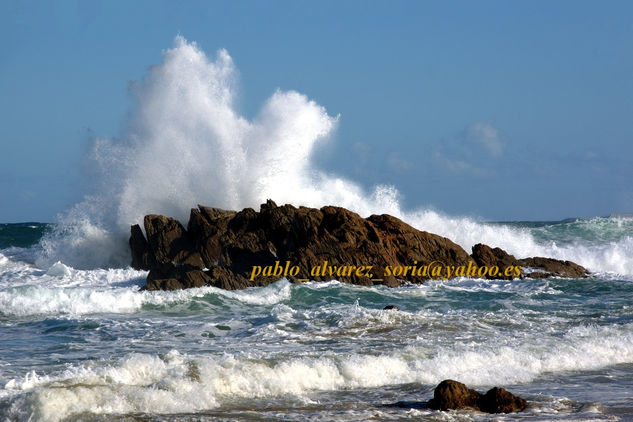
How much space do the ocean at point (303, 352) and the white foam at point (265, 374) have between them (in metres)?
0.02

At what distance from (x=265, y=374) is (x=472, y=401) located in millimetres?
2120

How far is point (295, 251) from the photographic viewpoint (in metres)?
16.9

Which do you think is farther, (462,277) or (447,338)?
(462,277)

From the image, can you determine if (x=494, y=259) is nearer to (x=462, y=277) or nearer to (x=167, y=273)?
(x=462, y=277)

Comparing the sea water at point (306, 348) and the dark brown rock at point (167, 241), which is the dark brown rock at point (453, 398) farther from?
the dark brown rock at point (167, 241)

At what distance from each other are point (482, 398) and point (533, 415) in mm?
453

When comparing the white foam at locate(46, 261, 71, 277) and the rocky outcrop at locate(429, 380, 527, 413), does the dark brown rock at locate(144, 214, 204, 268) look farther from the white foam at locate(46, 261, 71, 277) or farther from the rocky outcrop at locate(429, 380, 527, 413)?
the rocky outcrop at locate(429, 380, 527, 413)

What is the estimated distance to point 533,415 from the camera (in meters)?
6.47

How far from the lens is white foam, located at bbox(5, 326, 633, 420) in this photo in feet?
21.4

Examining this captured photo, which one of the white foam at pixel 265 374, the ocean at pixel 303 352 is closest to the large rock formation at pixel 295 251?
the ocean at pixel 303 352

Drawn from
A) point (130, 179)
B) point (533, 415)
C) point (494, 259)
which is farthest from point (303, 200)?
point (533, 415)

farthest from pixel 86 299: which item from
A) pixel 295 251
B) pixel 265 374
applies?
pixel 265 374

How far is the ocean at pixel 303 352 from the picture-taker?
21.6 feet

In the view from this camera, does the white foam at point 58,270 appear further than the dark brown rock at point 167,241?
Yes
